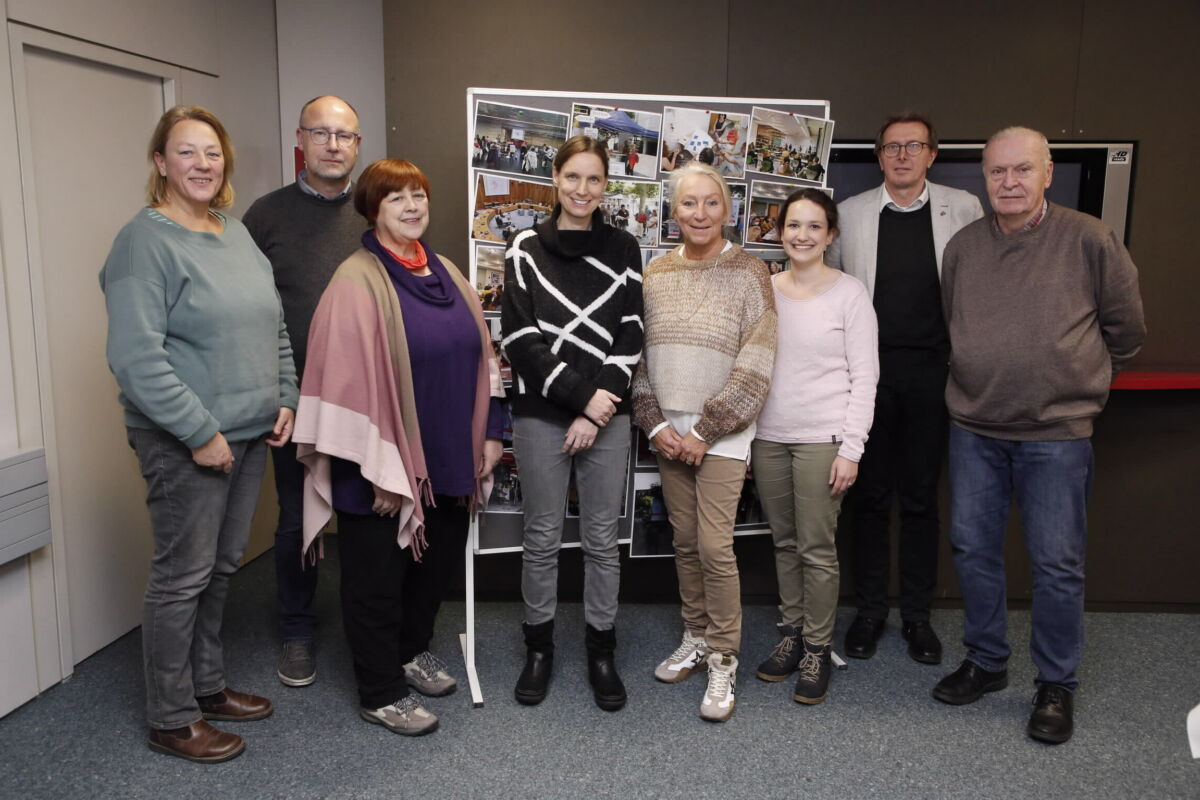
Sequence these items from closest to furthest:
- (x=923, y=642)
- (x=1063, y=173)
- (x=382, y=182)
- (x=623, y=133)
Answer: (x=382, y=182) → (x=623, y=133) → (x=923, y=642) → (x=1063, y=173)

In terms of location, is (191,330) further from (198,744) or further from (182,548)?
(198,744)

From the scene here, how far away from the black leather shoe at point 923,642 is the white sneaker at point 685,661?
2.52 ft

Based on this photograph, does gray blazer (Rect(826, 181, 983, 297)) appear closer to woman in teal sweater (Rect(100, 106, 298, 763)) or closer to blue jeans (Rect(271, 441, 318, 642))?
woman in teal sweater (Rect(100, 106, 298, 763))

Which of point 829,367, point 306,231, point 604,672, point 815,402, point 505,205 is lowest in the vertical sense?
Answer: point 604,672

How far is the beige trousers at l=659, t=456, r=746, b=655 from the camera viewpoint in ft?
8.49

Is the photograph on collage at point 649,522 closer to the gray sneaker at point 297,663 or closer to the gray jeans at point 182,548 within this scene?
the gray sneaker at point 297,663

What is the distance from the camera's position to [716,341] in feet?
8.25

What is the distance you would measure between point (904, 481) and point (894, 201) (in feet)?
3.21

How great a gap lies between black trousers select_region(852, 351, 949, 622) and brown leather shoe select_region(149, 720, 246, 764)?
84.3 inches

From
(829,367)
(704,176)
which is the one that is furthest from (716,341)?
(704,176)

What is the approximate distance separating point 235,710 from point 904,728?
2000 mm

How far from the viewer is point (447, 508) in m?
2.53

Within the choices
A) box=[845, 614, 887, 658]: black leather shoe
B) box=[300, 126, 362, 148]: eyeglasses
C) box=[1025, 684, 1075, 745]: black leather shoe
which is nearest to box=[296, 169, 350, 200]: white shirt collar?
box=[300, 126, 362, 148]: eyeglasses

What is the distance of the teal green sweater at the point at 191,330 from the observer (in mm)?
2062
